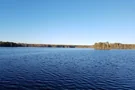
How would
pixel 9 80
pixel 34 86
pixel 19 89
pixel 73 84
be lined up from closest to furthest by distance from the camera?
pixel 19 89, pixel 34 86, pixel 73 84, pixel 9 80

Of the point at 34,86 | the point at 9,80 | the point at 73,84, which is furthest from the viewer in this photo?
the point at 9,80

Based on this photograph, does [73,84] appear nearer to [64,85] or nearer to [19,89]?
[64,85]

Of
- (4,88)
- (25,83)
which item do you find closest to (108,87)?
(25,83)

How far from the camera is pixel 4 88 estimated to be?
23.5 metres

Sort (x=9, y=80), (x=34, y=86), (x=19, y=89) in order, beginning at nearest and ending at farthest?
(x=19, y=89), (x=34, y=86), (x=9, y=80)

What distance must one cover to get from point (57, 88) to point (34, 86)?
3260 millimetres

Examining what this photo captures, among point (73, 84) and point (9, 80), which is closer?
point (73, 84)

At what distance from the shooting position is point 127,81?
94.7ft

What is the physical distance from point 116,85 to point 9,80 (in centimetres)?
1628

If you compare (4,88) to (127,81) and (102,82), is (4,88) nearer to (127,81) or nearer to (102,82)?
(102,82)

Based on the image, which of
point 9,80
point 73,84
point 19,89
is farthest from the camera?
point 9,80

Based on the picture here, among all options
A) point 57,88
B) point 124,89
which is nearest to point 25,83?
point 57,88

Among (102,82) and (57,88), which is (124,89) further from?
(57,88)

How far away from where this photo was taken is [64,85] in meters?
25.5
